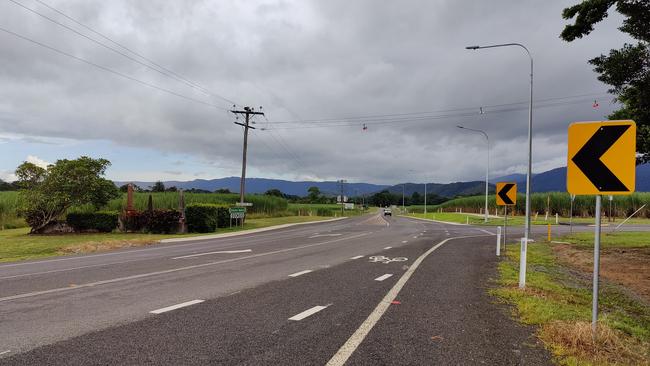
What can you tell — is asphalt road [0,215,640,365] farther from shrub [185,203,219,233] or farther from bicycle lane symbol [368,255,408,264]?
shrub [185,203,219,233]

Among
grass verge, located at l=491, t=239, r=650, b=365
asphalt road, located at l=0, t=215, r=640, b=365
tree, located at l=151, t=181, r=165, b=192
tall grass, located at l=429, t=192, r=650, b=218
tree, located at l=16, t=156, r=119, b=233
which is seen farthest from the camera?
tree, located at l=151, t=181, r=165, b=192

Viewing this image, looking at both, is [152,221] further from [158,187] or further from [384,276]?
[158,187]

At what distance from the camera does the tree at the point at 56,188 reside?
27.8 meters

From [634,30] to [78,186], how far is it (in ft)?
101

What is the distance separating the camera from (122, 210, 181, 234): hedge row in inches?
1148

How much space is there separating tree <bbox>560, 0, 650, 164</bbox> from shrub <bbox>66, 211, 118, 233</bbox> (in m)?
28.0

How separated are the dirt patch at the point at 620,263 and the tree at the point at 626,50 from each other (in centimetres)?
473

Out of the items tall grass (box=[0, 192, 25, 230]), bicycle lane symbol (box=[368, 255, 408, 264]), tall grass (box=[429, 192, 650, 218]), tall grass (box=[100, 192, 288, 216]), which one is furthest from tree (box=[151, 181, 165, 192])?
bicycle lane symbol (box=[368, 255, 408, 264])

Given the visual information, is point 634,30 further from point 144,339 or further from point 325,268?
point 144,339

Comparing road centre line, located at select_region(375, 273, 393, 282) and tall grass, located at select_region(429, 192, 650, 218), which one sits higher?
tall grass, located at select_region(429, 192, 650, 218)

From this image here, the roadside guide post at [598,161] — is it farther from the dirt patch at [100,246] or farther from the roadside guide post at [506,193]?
the dirt patch at [100,246]

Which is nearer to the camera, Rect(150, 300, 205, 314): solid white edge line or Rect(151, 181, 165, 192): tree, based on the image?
Rect(150, 300, 205, 314): solid white edge line

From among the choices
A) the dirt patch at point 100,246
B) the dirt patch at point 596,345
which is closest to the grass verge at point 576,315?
the dirt patch at point 596,345

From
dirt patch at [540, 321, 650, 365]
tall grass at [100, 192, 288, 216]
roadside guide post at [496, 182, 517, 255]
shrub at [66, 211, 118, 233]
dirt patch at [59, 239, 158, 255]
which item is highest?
roadside guide post at [496, 182, 517, 255]
